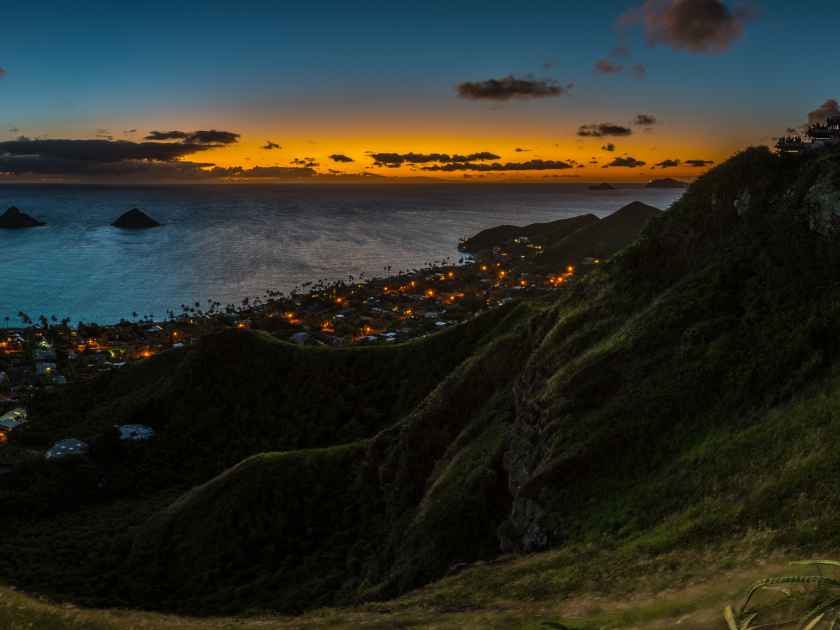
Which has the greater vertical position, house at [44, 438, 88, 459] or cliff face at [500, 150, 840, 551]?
cliff face at [500, 150, 840, 551]

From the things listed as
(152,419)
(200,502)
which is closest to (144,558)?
(200,502)

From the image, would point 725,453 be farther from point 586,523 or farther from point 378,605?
point 378,605

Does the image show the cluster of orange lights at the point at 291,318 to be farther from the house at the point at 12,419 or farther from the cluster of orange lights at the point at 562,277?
the cluster of orange lights at the point at 562,277

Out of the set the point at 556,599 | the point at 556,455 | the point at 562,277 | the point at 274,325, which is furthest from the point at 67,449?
the point at 562,277

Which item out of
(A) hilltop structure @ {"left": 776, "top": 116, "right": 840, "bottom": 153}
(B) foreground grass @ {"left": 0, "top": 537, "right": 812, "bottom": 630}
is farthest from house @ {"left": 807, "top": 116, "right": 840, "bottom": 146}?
(B) foreground grass @ {"left": 0, "top": 537, "right": 812, "bottom": 630}

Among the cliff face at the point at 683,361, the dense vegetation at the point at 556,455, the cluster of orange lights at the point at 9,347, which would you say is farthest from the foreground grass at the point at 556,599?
the cluster of orange lights at the point at 9,347

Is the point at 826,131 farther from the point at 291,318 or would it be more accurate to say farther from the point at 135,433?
the point at 291,318

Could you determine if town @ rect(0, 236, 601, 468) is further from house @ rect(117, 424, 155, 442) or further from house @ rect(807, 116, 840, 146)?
house @ rect(807, 116, 840, 146)
